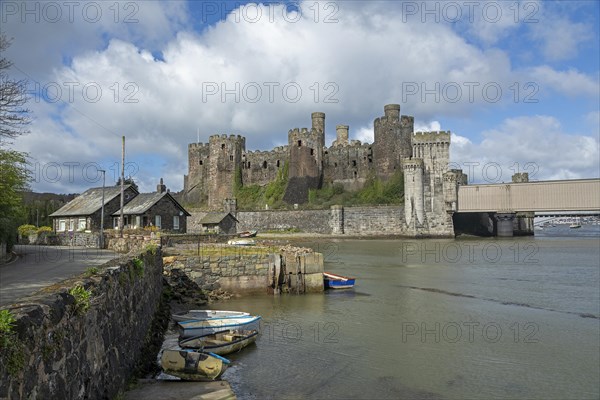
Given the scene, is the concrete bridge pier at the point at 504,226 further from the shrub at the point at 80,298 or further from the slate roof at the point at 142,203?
the shrub at the point at 80,298

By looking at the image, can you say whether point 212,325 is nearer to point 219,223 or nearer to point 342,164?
point 219,223

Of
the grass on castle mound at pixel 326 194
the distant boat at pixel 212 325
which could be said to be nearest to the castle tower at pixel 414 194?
the grass on castle mound at pixel 326 194

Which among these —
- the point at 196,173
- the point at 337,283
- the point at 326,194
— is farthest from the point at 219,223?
Answer: the point at 196,173

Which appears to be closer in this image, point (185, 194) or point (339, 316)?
point (339, 316)

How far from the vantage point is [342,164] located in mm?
79312

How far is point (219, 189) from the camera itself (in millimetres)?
81562

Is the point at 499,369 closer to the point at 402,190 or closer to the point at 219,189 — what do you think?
the point at 402,190

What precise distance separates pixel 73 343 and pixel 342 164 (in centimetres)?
7486

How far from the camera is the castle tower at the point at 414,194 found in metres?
70.2

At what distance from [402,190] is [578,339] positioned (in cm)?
5994

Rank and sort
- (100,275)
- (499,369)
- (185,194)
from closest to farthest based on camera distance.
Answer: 1. (100,275)
2. (499,369)
3. (185,194)

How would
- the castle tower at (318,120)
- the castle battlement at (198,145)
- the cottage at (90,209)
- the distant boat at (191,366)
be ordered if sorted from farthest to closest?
1. the castle battlement at (198,145)
2. the castle tower at (318,120)
3. the cottage at (90,209)
4. the distant boat at (191,366)

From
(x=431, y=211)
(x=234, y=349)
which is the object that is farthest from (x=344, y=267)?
(x=431, y=211)

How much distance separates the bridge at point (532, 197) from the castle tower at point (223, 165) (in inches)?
1392
